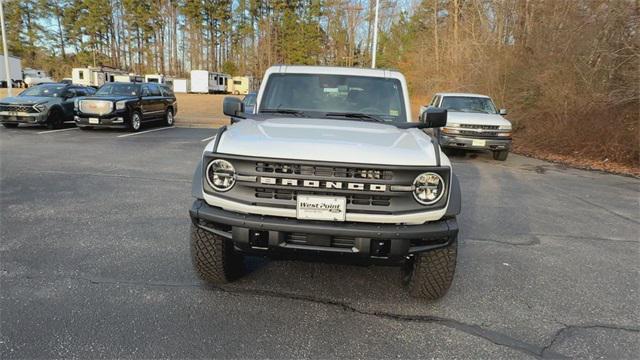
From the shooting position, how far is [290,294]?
11.2 feet

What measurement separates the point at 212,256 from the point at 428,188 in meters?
1.71

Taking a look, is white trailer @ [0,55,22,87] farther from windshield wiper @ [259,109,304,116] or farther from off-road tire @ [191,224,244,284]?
off-road tire @ [191,224,244,284]

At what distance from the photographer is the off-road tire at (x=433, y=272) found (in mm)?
3115

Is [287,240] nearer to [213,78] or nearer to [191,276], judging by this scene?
[191,276]

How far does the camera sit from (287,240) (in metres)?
2.79

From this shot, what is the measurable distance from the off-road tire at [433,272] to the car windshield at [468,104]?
9.60 meters

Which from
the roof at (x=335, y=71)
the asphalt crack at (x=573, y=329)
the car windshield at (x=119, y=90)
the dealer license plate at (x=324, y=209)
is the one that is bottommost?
the asphalt crack at (x=573, y=329)

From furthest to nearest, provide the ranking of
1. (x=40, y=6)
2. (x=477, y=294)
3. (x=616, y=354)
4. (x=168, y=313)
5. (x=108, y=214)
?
1. (x=40, y=6)
2. (x=108, y=214)
3. (x=477, y=294)
4. (x=168, y=313)
5. (x=616, y=354)

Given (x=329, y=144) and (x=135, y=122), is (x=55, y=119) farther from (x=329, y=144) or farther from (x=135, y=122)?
(x=329, y=144)

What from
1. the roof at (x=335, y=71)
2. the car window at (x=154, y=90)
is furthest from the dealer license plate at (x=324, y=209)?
the car window at (x=154, y=90)

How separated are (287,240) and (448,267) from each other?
1257 millimetres

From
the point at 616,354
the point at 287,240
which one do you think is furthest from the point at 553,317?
the point at 287,240

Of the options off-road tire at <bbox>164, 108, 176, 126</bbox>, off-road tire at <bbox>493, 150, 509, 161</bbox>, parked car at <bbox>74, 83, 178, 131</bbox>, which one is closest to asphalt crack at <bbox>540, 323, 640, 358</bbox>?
off-road tire at <bbox>493, 150, 509, 161</bbox>

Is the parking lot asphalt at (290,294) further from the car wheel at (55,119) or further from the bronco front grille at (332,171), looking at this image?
the car wheel at (55,119)
